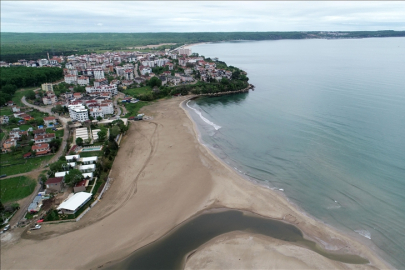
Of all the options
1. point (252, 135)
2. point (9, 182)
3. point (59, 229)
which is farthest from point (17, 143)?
point (252, 135)

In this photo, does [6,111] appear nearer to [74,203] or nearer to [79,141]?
[79,141]

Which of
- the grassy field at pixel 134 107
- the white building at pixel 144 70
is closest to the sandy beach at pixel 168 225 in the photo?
A: the grassy field at pixel 134 107

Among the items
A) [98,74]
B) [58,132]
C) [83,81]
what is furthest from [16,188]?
[98,74]

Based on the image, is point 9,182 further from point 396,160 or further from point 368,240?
point 396,160

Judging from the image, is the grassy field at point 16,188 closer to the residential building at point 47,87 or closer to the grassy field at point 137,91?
the grassy field at point 137,91

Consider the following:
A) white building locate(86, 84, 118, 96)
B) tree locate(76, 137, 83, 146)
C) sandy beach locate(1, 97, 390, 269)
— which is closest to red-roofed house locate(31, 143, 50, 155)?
tree locate(76, 137, 83, 146)

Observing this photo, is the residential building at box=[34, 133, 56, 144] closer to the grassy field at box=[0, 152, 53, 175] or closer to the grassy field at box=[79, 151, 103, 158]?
the grassy field at box=[0, 152, 53, 175]
